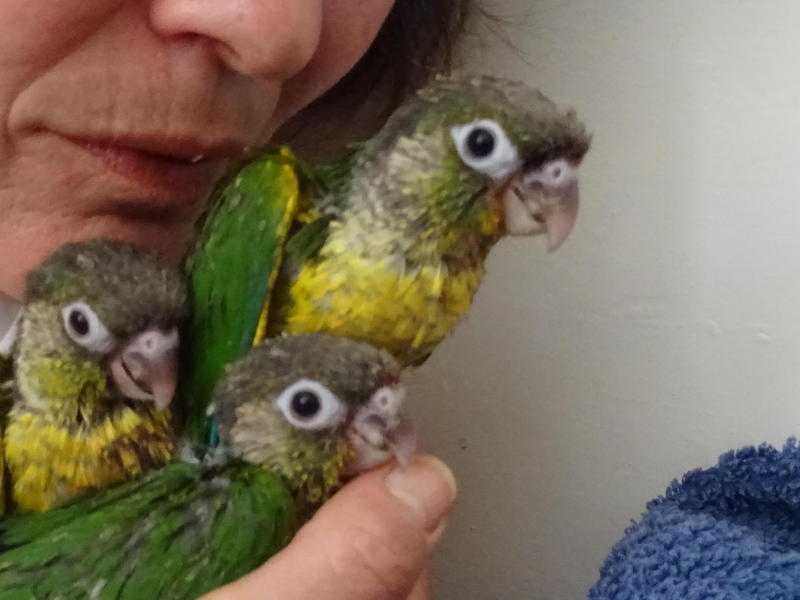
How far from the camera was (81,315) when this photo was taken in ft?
1.66

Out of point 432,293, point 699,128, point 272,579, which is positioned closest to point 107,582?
point 272,579

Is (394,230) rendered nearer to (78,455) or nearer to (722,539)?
(78,455)

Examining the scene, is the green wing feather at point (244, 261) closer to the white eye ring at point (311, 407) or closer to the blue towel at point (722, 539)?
the white eye ring at point (311, 407)

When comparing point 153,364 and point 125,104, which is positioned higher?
point 125,104

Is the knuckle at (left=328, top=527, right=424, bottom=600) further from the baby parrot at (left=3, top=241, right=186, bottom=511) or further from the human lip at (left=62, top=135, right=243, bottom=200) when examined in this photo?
the human lip at (left=62, top=135, right=243, bottom=200)

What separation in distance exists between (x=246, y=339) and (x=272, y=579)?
0.13 meters

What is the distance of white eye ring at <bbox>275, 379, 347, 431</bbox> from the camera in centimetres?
49

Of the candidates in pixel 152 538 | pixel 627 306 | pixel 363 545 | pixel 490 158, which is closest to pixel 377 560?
pixel 363 545

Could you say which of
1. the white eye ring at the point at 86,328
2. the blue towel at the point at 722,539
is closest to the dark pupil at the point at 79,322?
the white eye ring at the point at 86,328

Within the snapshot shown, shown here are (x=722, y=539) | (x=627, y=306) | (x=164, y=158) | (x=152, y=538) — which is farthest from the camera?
(x=627, y=306)

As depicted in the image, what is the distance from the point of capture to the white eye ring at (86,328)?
1.65ft

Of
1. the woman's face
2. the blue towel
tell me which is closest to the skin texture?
the woman's face

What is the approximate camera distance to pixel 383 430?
50 cm

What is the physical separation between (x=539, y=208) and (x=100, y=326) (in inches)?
9.8
